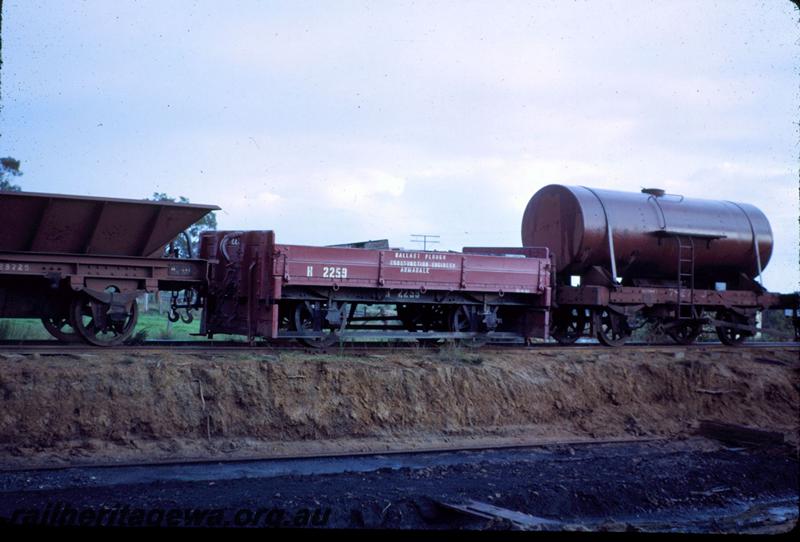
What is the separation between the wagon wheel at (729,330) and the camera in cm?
1920

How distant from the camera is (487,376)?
12.6 meters

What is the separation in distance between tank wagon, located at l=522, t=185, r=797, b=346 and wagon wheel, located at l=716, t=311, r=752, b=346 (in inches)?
1.0

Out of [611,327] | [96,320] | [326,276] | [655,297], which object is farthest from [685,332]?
[96,320]

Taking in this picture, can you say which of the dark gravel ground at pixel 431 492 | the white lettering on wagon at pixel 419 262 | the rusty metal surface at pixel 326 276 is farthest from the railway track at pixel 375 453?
the white lettering on wagon at pixel 419 262

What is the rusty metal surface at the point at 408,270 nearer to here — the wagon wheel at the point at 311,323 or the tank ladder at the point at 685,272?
the wagon wheel at the point at 311,323

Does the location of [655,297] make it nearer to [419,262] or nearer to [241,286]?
[419,262]

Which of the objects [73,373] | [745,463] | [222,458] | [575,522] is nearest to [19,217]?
[73,373]

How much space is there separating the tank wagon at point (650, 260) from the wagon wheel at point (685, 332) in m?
0.02

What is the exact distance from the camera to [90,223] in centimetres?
1232

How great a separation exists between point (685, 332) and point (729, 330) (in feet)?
5.02

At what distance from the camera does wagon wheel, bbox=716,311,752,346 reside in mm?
19203

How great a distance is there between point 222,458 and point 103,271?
4627 mm

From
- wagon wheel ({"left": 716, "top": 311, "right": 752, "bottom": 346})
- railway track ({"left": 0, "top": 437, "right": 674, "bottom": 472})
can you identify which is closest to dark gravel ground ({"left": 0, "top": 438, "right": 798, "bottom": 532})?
railway track ({"left": 0, "top": 437, "right": 674, "bottom": 472})

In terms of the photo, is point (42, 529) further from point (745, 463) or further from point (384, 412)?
point (745, 463)
